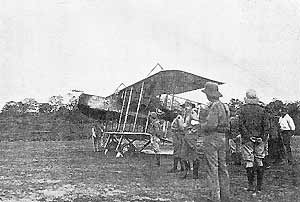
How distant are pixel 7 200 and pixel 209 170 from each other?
11.4 ft

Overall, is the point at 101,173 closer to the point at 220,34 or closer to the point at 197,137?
the point at 197,137

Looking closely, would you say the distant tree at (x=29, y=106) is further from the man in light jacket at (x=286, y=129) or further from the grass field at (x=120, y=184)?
the man in light jacket at (x=286, y=129)

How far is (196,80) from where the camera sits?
48.6 ft

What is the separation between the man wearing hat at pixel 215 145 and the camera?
6.36m

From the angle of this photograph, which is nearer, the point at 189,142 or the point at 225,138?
the point at 225,138

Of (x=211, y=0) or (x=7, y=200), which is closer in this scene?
(x=7, y=200)

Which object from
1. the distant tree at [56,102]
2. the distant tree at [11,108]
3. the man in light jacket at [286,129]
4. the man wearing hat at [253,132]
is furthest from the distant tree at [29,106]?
the man wearing hat at [253,132]

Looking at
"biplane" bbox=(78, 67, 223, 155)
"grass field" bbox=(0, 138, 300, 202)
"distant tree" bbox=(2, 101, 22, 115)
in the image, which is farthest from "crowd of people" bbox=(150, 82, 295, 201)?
"distant tree" bbox=(2, 101, 22, 115)

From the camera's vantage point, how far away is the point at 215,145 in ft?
21.1

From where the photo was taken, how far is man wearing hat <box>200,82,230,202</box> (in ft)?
20.9

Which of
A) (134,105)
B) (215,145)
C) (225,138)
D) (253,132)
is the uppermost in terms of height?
(134,105)

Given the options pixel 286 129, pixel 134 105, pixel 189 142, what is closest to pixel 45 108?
pixel 134 105

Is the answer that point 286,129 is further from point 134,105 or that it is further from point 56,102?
point 56,102

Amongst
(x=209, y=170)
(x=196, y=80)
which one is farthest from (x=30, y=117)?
(x=209, y=170)
